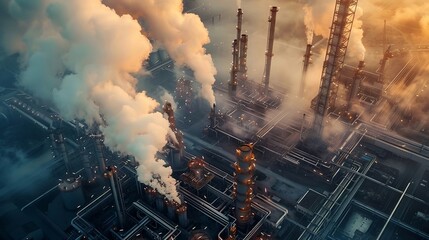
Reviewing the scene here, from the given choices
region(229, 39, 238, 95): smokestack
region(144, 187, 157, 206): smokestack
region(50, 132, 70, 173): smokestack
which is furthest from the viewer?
region(229, 39, 238, 95): smokestack

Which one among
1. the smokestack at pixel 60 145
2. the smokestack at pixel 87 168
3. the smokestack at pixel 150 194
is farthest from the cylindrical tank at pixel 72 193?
the smokestack at pixel 150 194

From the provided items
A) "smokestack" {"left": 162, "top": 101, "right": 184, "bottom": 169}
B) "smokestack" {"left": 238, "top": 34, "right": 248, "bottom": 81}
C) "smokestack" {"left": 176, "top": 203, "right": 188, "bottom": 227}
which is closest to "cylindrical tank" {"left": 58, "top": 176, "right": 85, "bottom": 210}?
"smokestack" {"left": 162, "top": 101, "right": 184, "bottom": 169}

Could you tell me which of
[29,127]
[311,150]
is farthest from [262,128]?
[29,127]

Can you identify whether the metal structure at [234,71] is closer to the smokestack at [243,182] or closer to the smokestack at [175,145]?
the smokestack at [175,145]

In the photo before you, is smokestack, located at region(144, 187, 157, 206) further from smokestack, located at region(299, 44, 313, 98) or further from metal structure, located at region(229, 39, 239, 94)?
smokestack, located at region(299, 44, 313, 98)

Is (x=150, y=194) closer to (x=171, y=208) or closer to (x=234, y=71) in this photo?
(x=171, y=208)

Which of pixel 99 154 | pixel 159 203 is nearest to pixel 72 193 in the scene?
pixel 99 154
